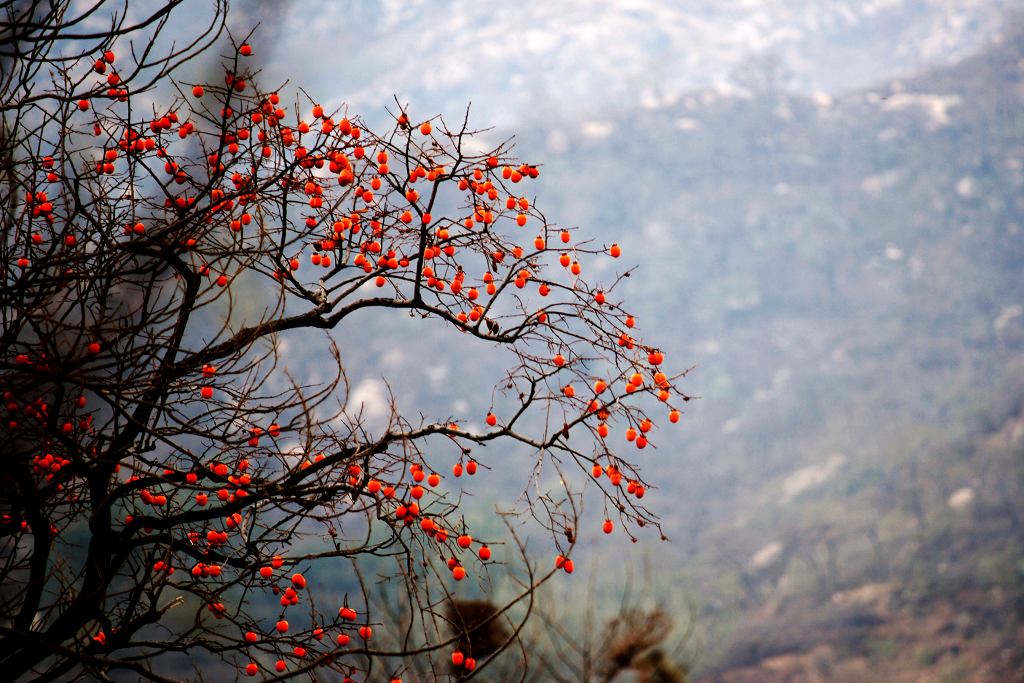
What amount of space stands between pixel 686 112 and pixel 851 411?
174 feet

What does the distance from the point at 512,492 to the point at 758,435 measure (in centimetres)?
2697

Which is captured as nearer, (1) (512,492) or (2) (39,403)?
(2) (39,403)

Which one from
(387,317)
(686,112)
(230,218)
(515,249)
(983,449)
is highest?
(686,112)

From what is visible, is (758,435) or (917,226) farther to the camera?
(917,226)

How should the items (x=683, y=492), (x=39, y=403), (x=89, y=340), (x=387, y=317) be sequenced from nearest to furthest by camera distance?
(x=89, y=340)
(x=39, y=403)
(x=683, y=492)
(x=387, y=317)

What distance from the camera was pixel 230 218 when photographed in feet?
14.3

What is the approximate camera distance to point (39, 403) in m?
3.78

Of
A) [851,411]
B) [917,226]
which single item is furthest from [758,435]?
[917,226]

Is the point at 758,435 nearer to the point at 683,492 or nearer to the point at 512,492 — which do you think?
the point at 683,492

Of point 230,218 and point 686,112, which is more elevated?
point 686,112

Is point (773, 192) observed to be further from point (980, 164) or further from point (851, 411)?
point (851, 411)

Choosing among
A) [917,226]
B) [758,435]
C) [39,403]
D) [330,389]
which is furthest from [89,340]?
[917,226]

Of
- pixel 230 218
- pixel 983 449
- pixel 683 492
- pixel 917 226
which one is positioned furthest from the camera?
pixel 917 226

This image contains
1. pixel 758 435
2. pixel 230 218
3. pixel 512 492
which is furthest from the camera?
pixel 758 435
